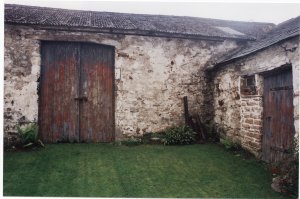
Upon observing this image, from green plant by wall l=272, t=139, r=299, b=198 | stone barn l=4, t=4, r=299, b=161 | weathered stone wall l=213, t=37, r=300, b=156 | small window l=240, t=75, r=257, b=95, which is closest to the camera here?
green plant by wall l=272, t=139, r=299, b=198

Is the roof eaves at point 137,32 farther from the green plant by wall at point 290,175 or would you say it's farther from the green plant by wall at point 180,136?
the green plant by wall at point 290,175

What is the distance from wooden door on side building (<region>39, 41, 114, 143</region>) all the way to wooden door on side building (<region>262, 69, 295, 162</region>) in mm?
4203

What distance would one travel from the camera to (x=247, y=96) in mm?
7348

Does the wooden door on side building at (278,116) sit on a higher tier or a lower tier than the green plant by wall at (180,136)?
higher

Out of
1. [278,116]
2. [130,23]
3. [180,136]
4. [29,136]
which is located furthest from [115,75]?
[278,116]

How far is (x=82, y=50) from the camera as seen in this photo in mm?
8469

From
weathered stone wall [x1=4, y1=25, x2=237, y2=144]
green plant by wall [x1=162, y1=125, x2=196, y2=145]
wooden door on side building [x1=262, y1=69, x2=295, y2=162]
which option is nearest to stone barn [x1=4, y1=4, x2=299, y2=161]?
weathered stone wall [x1=4, y1=25, x2=237, y2=144]

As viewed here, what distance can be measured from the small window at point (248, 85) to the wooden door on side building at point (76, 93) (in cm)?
365

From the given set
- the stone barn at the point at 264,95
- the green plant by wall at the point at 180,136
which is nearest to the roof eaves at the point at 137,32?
the stone barn at the point at 264,95

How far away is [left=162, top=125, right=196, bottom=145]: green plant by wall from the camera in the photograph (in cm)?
828

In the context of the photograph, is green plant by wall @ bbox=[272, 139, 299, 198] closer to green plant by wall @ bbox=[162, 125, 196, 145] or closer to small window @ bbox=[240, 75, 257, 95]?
small window @ bbox=[240, 75, 257, 95]

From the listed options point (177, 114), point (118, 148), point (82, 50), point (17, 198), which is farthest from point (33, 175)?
point (177, 114)

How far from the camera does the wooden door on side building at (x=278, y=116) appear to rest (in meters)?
5.92

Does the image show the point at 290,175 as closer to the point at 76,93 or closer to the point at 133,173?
the point at 133,173
